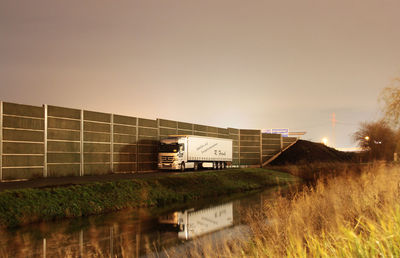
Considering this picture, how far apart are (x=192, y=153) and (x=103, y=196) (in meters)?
18.1

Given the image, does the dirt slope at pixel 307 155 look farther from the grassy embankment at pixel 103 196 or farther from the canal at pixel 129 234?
the canal at pixel 129 234

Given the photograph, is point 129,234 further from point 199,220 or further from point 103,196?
point 103,196

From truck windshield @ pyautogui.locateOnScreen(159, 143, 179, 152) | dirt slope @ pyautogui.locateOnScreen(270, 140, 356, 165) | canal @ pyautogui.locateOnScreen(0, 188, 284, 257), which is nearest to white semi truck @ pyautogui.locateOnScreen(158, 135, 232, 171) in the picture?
truck windshield @ pyautogui.locateOnScreen(159, 143, 179, 152)

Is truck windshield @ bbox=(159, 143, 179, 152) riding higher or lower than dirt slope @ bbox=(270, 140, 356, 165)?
higher

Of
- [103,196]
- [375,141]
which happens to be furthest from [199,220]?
[375,141]

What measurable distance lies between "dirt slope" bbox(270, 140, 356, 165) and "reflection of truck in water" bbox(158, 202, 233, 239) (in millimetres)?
34514

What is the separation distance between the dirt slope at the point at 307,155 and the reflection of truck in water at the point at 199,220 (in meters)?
34.5

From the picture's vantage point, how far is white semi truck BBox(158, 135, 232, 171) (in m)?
33.7

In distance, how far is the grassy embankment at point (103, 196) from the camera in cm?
1461

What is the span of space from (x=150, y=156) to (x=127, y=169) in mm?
3120

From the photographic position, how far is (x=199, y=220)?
15789mm

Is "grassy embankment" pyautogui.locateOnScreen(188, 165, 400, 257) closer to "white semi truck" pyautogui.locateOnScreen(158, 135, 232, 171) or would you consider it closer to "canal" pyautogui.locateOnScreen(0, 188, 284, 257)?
"canal" pyautogui.locateOnScreen(0, 188, 284, 257)

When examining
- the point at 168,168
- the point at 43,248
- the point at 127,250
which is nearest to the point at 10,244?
the point at 43,248

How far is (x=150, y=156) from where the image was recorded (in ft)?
110
